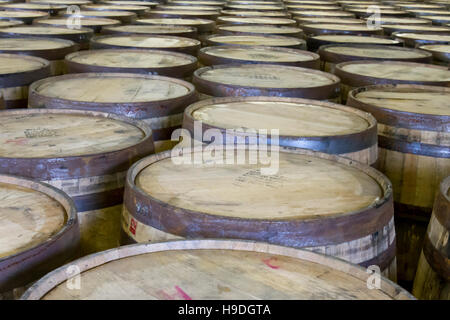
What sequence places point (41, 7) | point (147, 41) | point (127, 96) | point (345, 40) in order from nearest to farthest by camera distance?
point (127, 96) → point (147, 41) → point (345, 40) → point (41, 7)

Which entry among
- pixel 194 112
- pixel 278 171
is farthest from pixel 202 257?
pixel 194 112

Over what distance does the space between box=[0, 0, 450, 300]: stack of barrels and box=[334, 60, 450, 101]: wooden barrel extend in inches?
0.6

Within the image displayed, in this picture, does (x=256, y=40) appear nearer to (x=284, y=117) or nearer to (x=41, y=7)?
(x=284, y=117)

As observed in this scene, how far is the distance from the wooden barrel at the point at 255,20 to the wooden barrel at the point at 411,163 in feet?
13.2

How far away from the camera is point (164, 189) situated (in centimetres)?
233

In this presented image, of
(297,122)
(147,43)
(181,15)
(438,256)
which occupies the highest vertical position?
(181,15)

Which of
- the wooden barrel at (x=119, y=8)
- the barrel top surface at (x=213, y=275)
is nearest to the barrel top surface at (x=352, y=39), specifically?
the wooden barrel at (x=119, y=8)

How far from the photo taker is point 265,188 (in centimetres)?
240

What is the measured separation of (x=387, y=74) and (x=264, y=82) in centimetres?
123

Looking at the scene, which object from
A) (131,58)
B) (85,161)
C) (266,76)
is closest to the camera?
(85,161)

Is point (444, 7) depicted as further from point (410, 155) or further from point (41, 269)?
point (41, 269)

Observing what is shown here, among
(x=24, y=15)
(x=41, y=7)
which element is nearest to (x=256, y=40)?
(x=24, y=15)

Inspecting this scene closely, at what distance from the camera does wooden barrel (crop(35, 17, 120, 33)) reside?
6.54 metres

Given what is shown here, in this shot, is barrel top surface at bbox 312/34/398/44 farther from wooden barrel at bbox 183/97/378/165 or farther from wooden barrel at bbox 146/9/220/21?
wooden barrel at bbox 183/97/378/165
